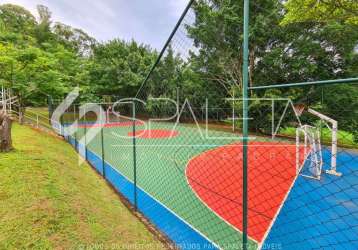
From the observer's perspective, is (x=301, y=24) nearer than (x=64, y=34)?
Yes

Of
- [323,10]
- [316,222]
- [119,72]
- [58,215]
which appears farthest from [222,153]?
[119,72]

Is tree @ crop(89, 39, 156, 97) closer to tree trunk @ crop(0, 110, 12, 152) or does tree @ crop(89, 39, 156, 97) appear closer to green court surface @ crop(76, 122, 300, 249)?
green court surface @ crop(76, 122, 300, 249)

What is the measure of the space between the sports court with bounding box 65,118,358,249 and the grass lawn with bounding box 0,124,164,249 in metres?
0.50

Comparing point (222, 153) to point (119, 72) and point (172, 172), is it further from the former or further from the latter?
point (119, 72)

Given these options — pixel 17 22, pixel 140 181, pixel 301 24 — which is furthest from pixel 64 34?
pixel 140 181

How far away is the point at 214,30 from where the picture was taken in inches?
85.8

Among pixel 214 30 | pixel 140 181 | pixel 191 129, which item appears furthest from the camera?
pixel 140 181

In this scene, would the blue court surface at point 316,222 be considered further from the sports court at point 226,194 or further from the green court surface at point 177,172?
the green court surface at point 177,172

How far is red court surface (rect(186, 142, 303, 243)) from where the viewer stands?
131 inches

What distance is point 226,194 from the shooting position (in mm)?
4250

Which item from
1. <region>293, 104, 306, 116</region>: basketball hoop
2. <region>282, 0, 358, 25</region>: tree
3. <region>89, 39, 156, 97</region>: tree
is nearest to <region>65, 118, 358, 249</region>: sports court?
<region>293, 104, 306, 116</region>: basketball hoop

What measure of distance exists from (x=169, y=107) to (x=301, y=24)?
32.8 ft

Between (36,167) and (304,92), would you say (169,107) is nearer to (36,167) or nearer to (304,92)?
(36,167)

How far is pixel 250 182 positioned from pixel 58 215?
391cm
